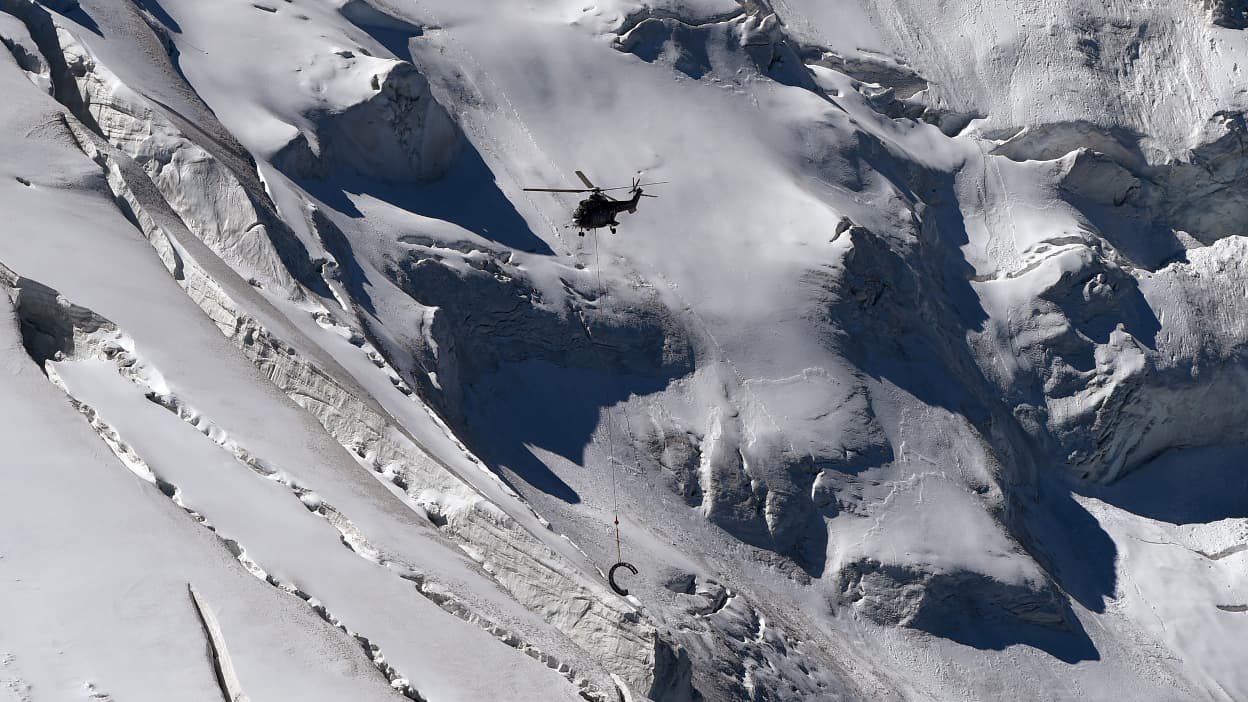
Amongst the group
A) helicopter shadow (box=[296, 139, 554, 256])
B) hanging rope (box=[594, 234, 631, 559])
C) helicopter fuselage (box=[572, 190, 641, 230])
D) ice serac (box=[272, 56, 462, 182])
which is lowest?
hanging rope (box=[594, 234, 631, 559])

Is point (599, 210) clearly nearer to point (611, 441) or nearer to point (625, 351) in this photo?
point (611, 441)

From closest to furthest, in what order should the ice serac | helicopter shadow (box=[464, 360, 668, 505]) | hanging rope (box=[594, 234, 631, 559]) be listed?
hanging rope (box=[594, 234, 631, 559]), helicopter shadow (box=[464, 360, 668, 505]), the ice serac

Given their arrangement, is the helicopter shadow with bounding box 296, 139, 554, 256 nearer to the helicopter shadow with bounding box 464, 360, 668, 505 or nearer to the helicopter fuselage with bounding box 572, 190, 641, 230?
the helicopter shadow with bounding box 464, 360, 668, 505

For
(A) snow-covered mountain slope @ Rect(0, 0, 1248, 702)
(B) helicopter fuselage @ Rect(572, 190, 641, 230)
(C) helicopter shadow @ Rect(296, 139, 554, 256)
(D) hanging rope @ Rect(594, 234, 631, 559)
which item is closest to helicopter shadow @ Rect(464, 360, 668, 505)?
(D) hanging rope @ Rect(594, 234, 631, 559)

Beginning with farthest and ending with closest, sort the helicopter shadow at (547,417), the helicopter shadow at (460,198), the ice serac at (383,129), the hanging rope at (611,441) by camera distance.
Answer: the ice serac at (383,129) < the helicopter shadow at (460,198) < the helicopter shadow at (547,417) < the hanging rope at (611,441)

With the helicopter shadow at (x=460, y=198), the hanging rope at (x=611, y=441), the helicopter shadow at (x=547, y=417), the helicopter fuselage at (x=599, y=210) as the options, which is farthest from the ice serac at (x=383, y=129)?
the helicopter fuselage at (x=599, y=210)

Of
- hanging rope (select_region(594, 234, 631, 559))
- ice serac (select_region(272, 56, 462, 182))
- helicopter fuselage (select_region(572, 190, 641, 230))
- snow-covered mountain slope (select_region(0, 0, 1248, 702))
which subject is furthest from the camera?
ice serac (select_region(272, 56, 462, 182))

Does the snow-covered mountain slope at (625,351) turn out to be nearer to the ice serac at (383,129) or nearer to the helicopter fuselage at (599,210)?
the ice serac at (383,129)
